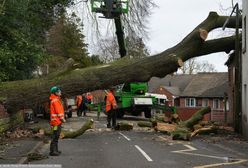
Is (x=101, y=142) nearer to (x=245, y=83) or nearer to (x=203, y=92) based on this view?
(x=245, y=83)

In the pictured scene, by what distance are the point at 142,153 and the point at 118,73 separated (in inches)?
239

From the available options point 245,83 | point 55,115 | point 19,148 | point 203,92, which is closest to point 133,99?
point 245,83

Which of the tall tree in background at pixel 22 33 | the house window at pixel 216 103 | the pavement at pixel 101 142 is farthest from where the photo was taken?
the house window at pixel 216 103

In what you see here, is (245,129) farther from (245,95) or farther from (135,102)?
(135,102)

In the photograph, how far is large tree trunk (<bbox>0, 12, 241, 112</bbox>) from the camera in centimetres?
1738

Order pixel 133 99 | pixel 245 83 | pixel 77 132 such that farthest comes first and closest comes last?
pixel 133 99 → pixel 245 83 → pixel 77 132

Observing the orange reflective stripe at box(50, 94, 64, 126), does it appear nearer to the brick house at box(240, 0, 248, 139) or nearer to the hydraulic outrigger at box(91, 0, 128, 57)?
the brick house at box(240, 0, 248, 139)

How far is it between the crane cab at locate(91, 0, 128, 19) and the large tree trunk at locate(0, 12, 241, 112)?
5.10 metres

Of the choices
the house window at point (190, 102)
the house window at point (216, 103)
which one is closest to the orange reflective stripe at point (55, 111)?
the house window at point (216, 103)

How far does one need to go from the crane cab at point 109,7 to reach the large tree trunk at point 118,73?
5096 millimetres

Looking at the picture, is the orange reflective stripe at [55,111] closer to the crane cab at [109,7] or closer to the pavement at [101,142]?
the pavement at [101,142]

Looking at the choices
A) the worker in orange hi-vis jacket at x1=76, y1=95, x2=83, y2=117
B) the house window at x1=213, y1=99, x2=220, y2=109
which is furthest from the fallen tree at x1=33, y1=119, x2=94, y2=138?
the house window at x1=213, y1=99, x2=220, y2=109

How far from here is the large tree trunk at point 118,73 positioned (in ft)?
57.0

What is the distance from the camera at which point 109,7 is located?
23750 mm
